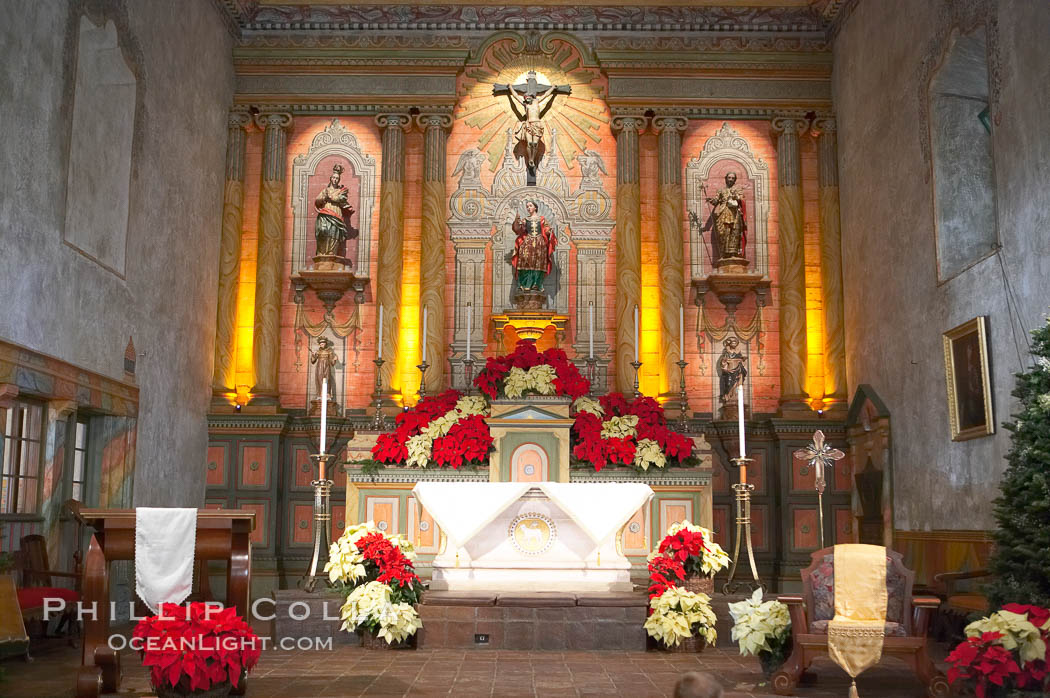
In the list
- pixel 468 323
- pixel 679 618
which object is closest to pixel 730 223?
pixel 468 323

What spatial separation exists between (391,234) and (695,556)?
724 centimetres

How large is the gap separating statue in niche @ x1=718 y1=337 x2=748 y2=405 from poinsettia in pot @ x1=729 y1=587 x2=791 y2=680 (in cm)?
714

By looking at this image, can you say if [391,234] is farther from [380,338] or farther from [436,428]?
[436,428]

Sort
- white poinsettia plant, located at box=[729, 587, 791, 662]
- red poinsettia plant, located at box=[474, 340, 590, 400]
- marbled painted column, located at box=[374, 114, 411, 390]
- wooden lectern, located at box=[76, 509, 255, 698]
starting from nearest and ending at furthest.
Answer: wooden lectern, located at box=[76, 509, 255, 698] → white poinsettia plant, located at box=[729, 587, 791, 662] → red poinsettia plant, located at box=[474, 340, 590, 400] → marbled painted column, located at box=[374, 114, 411, 390]

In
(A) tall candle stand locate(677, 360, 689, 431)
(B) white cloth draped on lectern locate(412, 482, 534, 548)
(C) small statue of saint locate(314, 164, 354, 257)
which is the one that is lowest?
(B) white cloth draped on lectern locate(412, 482, 534, 548)

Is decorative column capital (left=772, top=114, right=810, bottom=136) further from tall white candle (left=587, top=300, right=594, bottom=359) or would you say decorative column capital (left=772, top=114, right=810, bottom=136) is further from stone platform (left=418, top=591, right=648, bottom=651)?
stone platform (left=418, top=591, right=648, bottom=651)

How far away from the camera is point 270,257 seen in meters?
14.7

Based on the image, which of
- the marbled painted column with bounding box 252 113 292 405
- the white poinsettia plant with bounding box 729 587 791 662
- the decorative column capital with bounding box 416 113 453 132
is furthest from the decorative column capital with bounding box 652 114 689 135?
the white poinsettia plant with bounding box 729 587 791 662

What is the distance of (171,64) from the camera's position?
12.8m

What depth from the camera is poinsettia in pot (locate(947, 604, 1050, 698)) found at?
613 cm

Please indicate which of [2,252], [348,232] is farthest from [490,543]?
[348,232]

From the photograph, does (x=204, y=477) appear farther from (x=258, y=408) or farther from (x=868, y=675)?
(x=868, y=675)

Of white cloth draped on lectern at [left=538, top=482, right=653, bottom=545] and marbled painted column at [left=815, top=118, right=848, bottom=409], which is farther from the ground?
marbled painted column at [left=815, top=118, right=848, bottom=409]

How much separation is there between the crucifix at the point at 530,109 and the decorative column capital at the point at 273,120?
298cm
